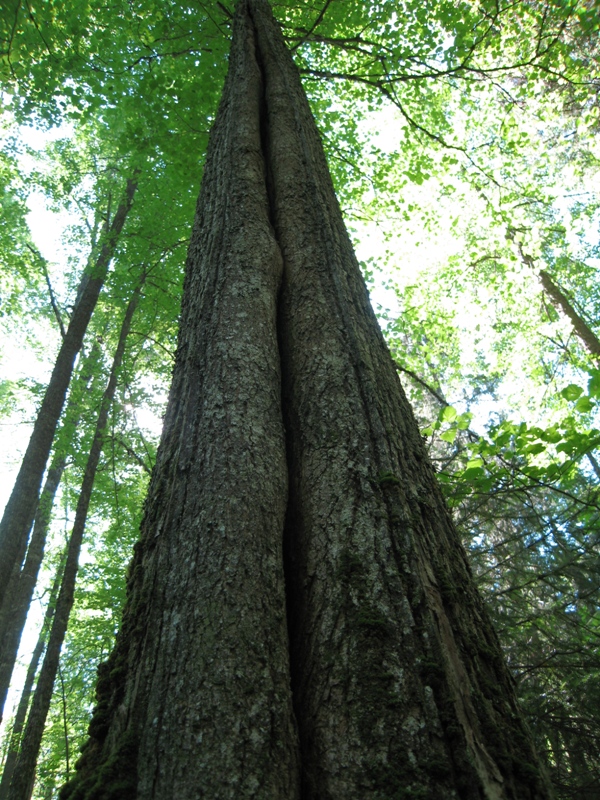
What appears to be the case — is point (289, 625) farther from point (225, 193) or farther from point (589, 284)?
point (589, 284)

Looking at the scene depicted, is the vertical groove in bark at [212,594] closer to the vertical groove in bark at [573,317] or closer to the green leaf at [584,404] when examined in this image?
the green leaf at [584,404]

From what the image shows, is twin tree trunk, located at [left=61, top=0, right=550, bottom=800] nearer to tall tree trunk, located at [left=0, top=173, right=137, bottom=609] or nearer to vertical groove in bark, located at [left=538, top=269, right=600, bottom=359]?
tall tree trunk, located at [left=0, top=173, right=137, bottom=609]

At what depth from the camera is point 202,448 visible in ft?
5.49

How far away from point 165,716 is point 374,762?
1.61 ft

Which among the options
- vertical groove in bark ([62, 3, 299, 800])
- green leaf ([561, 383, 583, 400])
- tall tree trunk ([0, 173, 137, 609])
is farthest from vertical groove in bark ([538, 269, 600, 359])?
vertical groove in bark ([62, 3, 299, 800])

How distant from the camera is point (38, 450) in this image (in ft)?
Answer: 21.7

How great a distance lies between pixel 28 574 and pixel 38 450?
6.22 meters

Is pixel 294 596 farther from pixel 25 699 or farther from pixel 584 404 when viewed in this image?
pixel 25 699

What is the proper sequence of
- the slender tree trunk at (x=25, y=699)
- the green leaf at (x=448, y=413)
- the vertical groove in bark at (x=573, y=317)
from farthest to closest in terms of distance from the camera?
the slender tree trunk at (x=25, y=699), the vertical groove in bark at (x=573, y=317), the green leaf at (x=448, y=413)

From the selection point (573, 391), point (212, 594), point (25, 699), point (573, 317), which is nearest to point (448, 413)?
point (573, 391)

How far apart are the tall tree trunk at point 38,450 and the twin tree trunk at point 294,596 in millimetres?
5075

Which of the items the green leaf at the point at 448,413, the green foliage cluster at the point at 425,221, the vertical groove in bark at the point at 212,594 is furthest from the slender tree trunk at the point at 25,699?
the vertical groove in bark at the point at 212,594

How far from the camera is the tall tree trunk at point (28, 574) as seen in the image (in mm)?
9008

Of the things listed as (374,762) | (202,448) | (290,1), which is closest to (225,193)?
(202,448)
